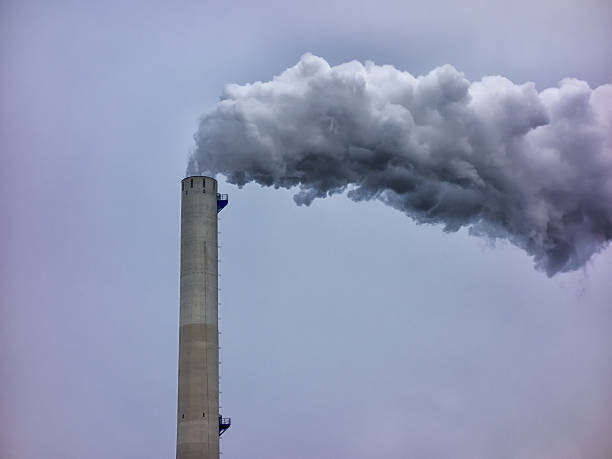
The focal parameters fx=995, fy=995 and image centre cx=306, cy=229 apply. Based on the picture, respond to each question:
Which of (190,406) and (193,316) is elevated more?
(193,316)

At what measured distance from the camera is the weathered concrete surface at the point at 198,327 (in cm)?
5866

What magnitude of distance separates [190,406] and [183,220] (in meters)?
11.6

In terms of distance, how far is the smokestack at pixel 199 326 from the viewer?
5869 cm

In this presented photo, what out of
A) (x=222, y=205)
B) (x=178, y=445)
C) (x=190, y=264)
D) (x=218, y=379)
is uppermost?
(x=222, y=205)

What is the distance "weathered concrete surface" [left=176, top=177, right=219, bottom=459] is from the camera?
2309 inches

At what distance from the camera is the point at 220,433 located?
60.0m

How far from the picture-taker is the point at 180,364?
60094 millimetres

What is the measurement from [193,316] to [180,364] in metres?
2.98

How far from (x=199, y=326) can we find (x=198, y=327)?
86 millimetres

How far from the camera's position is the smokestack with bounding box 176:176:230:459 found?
58.7m

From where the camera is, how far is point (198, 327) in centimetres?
6025

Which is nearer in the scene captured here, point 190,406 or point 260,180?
point 190,406

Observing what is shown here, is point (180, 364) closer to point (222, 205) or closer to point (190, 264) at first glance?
point (190, 264)

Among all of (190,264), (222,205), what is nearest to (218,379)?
(190,264)
